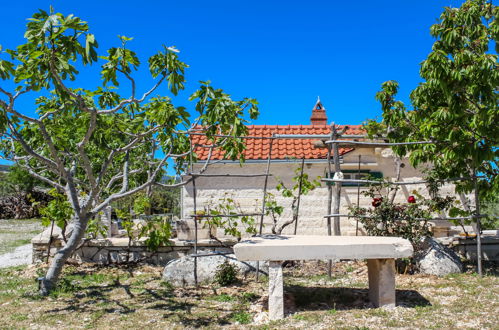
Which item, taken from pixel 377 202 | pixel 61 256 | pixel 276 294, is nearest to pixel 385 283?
pixel 276 294

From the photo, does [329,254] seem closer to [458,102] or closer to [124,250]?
[458,102]

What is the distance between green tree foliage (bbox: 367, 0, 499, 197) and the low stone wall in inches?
156

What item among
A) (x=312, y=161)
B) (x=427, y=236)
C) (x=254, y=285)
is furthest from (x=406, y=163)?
(x=254, y=285)

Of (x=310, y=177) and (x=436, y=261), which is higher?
(x=310, y=177)

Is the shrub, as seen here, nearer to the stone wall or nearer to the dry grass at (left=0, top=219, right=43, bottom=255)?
the stone wall

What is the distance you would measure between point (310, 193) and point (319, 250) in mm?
5627

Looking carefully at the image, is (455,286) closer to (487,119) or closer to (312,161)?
(487,119)

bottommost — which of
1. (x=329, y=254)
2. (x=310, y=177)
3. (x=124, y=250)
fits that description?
(x=124, y=250)

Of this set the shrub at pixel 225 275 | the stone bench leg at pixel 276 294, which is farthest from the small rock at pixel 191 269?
the stone bench leg at pixel 276 294

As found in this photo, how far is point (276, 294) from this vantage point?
520 centimetres

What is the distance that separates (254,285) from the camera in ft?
22.8

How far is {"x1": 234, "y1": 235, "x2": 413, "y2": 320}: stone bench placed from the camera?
204 inches

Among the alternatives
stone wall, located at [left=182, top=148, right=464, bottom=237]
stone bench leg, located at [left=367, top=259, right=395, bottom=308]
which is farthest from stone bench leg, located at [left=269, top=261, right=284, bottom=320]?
stone wall, located at [left=182, top=148, right=464, bottom=237]

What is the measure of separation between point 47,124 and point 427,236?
21.8ft
